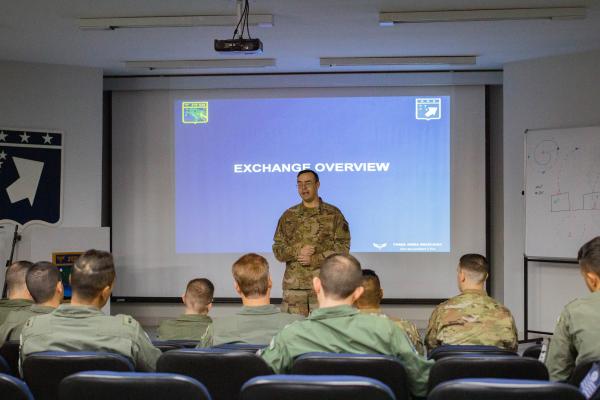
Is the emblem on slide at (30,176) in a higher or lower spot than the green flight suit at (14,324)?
higher

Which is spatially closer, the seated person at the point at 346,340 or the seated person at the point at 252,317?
the seated person at the point at 346,340

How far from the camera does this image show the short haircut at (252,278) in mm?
3359

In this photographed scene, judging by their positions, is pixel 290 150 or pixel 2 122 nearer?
pixel 2 122

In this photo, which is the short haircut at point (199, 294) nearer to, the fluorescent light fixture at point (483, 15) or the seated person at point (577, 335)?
the seated person at point (577, 335)

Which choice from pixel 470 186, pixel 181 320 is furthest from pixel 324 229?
pixel 470 186

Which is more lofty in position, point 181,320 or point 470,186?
point 470,186

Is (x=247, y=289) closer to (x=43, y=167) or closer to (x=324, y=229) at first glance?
(x=324, y=229)

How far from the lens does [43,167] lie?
26.0ft

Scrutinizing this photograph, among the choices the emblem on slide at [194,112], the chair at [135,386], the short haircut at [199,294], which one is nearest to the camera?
the chair at [135,386]

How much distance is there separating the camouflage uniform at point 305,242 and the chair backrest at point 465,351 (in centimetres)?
292

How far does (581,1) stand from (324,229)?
255cm

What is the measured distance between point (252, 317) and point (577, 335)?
1.28 metres

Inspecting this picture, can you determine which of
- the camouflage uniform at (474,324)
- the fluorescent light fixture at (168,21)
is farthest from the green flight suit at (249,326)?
the fluorescent light fixture at (168,21)

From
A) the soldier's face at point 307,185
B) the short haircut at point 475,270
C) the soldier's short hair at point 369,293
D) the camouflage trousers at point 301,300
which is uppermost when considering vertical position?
the soldier's face at point 307,185
